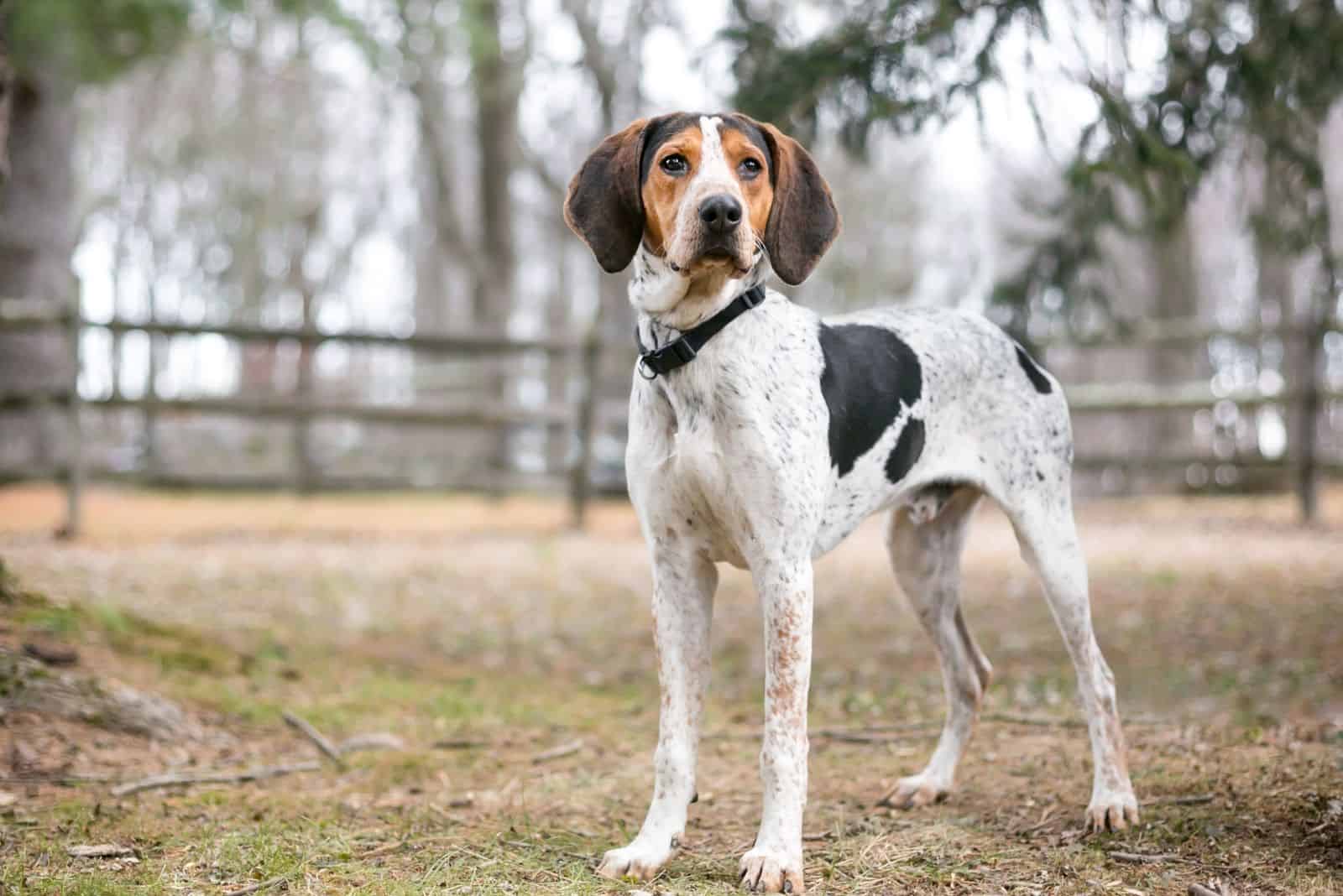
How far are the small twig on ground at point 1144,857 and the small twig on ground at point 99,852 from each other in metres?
2.71

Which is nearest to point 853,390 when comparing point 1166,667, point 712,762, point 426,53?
point 712,762

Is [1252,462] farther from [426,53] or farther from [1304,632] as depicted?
[426,53]

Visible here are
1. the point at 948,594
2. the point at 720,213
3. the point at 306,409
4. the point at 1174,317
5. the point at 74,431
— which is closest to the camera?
the point at 720,213

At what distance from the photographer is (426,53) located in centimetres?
A: 1769

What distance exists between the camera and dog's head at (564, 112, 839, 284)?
9.96 feet

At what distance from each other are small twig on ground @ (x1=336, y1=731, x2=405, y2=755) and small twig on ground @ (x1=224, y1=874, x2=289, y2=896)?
143cm

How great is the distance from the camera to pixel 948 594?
165 inches

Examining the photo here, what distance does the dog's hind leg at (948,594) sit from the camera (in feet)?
13.5

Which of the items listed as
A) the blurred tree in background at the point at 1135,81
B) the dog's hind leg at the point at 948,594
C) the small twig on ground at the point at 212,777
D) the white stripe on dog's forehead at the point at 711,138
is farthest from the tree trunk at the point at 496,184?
the white stripe on dog's forehead at the point at 711,138

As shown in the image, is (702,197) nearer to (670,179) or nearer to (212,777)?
(670,179)

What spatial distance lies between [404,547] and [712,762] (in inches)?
267

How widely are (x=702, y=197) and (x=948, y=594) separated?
1868 mm

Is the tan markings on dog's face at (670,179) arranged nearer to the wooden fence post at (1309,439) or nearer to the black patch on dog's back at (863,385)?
the black patch on dog's back at (863,385)

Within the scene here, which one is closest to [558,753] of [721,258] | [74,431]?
[721,258]
